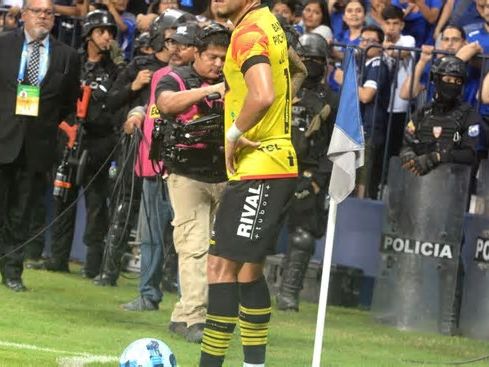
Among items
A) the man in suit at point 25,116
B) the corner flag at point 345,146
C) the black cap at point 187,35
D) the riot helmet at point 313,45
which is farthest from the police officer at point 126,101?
the corner flag at point 345,146

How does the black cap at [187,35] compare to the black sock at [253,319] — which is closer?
the black sock at [253,319]

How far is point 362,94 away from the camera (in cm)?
1459

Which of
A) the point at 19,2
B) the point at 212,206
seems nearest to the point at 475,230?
the point at 212,206

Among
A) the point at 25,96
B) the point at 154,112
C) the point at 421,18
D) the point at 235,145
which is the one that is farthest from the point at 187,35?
the point at 421,18

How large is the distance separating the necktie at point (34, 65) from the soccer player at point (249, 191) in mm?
4789

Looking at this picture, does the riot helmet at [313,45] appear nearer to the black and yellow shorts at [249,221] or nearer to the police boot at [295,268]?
the police boot at [295,268]

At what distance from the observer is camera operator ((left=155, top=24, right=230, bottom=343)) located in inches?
425

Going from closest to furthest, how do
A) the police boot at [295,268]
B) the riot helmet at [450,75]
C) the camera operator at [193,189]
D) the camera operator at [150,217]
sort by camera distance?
the camera operator at [193,189] → the camera operator at [150,217] → the riot helmet at [450,75] → the police boot at [295,268]

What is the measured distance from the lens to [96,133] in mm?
14930

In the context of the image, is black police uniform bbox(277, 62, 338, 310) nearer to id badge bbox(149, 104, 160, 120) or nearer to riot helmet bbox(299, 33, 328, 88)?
riot helmet bbox(299, 33, 328, 88)

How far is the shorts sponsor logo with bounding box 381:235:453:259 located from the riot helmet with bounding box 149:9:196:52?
112 inches

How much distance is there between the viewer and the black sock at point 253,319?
856cm

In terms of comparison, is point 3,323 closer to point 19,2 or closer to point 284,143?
point 284,143

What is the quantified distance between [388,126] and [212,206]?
3.93 m
